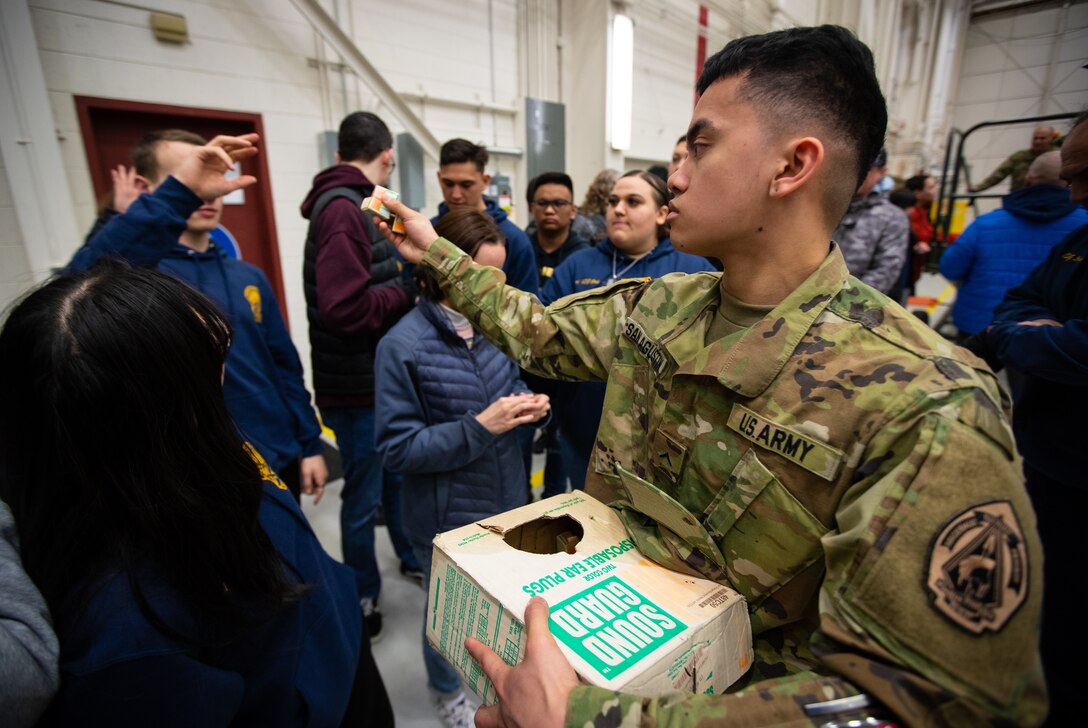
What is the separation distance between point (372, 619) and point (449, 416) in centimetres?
120

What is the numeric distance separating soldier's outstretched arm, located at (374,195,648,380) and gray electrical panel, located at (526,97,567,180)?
4.50 m

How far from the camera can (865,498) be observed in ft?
2.20

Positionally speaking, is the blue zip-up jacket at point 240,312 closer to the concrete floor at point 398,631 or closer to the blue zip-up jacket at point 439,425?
the blue zip-up jacket at point 439,425

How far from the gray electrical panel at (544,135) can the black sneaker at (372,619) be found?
14.8 ft

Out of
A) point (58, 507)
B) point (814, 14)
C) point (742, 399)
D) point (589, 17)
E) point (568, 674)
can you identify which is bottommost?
point (568, 674)

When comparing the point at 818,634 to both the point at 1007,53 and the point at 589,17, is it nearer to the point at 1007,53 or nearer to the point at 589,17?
the point at 589,17

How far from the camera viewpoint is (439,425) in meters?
1.61


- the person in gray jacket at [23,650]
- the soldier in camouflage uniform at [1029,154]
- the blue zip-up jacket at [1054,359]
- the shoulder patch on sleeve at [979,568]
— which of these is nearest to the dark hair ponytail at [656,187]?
the blue zip-up jacket at [1054,359]

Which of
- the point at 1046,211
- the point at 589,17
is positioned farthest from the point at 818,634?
the point at 589,17

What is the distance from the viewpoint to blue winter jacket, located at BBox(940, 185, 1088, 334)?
109 inches

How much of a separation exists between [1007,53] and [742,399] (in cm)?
1178

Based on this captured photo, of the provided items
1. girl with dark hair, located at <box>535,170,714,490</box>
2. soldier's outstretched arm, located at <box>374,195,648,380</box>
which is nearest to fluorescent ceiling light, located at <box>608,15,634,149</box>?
girl with dark hair, located at <box>535,170,714,490</box>

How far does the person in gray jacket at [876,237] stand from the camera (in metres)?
3.02

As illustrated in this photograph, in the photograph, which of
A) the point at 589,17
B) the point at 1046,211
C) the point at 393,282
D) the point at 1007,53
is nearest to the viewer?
the point at 393,282
